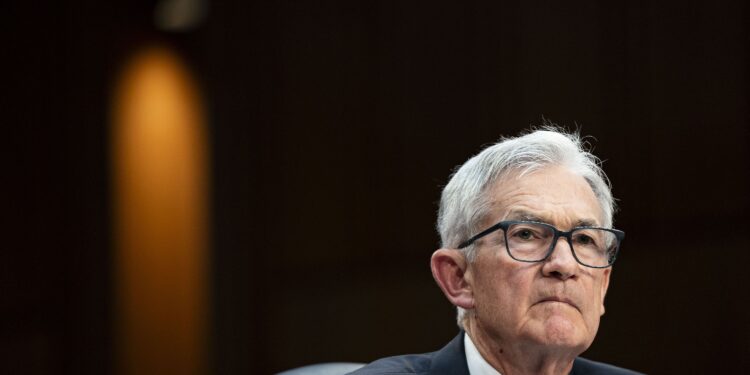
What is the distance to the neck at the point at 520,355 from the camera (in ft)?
5.36

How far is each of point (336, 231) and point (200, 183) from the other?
2.48 ft

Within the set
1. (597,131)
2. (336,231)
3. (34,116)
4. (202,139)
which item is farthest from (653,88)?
(34,116)

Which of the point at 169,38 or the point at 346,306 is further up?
the point at 169,38

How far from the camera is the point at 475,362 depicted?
172 centimetres

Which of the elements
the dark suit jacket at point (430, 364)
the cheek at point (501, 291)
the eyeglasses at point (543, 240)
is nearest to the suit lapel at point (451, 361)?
the dark suit jacket at point (430, 364)

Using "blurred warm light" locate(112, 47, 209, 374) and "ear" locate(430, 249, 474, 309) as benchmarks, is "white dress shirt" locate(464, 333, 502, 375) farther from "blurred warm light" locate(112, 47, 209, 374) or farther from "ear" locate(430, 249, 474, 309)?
"blurred warm light" locate(112, 47, 209, 374)

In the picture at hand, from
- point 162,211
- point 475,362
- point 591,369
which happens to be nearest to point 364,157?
point 162,211

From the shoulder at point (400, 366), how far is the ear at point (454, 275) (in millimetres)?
138

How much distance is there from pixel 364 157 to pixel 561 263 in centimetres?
257

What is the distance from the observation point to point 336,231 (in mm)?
4215

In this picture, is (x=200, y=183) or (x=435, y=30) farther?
(x=200, y=183)

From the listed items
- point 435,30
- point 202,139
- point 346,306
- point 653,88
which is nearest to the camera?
point 653,88

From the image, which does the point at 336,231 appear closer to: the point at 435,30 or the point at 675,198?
the point at 435,30

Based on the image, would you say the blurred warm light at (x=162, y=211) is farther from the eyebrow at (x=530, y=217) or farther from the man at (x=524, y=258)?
the eyebrow at (x=530, y=217)
